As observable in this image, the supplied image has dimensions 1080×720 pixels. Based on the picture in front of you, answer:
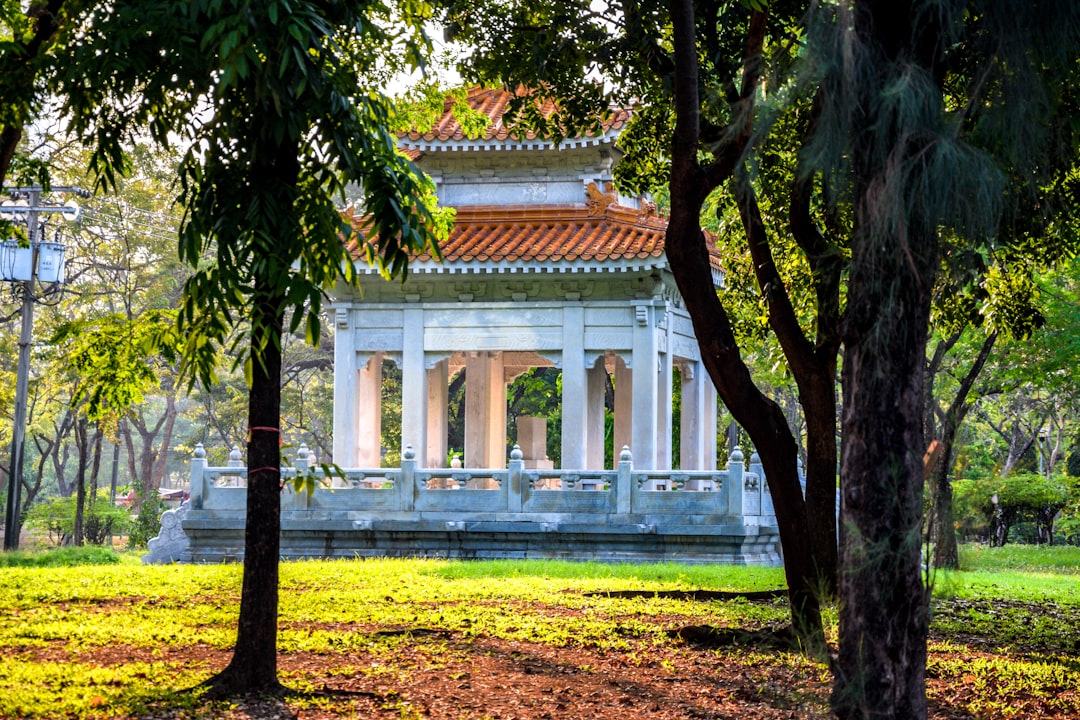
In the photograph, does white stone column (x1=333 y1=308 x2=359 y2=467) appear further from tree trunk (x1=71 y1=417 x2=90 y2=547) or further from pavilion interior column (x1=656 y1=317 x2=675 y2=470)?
tree trunk (x1=71 y1=417 x2=90 y2=547)

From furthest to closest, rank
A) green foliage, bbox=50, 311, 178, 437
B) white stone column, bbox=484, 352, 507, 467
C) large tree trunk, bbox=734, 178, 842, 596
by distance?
white stone column, bbox=484, 352, 507, 467, large tree trunk, bbox=734, 178, 842, 596, green foliage, bbox=50, 311, 178, 437

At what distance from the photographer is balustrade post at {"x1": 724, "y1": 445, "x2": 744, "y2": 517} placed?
1739 cm

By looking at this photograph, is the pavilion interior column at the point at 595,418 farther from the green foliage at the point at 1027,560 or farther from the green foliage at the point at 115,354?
the green foliage at the point at 115,354

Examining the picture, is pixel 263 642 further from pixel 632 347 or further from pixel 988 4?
pixel 632 347

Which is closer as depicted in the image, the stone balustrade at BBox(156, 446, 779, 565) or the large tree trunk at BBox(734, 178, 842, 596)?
the large tree trunk at BBox(734, 178, 842, 596)

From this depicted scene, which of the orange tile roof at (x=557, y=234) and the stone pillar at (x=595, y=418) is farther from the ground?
the orange tile roof at (x=557, y=234)

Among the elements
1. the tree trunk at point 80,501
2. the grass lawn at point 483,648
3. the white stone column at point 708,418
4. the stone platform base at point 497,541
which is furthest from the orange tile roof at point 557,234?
the tree trunk at point 80,501

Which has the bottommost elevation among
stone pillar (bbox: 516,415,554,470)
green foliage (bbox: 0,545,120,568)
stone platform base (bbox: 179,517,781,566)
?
green foliage (bbox: 0,545,120,568)

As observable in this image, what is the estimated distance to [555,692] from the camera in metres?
7.63

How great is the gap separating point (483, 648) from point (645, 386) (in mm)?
10240

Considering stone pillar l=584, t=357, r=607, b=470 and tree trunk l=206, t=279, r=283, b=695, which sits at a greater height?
stone pillar l=584, t=357, r=607, b=470

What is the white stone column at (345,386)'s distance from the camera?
1999 cm

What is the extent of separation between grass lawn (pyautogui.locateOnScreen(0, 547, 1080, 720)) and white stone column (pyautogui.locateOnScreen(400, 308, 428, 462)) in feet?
15.8

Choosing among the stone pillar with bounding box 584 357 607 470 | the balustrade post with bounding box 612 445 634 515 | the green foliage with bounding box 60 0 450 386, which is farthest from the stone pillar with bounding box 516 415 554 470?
the green foliage with bounding box 60 0 450 386
